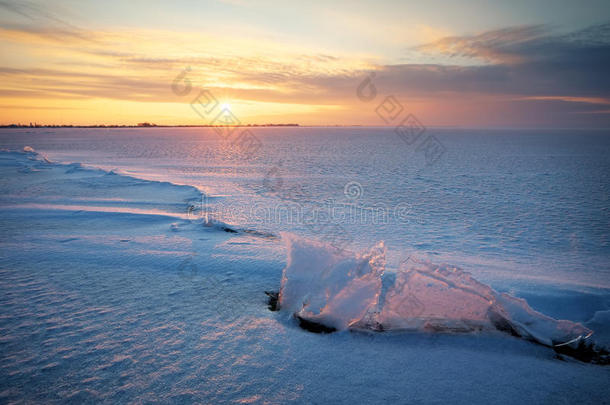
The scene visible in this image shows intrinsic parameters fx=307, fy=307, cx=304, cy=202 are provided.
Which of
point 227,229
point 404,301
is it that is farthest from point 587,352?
point 227,229

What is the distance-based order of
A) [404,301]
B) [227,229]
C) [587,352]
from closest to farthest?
[587,352] → [404,301] → [227,229]

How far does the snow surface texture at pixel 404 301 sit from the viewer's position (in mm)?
3572

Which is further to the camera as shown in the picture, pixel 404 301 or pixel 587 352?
pixel 404 301

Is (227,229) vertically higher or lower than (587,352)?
lower

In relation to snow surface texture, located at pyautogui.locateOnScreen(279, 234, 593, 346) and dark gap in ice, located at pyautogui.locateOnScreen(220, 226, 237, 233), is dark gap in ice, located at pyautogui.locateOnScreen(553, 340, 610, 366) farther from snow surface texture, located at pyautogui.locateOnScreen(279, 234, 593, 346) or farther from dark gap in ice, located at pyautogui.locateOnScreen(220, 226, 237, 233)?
dark gap in ice, located at pyautogui.locateOnScreen(220, 226, 237, 233)

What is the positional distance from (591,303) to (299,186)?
37.5ft

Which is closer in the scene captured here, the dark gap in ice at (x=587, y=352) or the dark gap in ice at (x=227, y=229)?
the dark gap in ice at (x=587, y=352)

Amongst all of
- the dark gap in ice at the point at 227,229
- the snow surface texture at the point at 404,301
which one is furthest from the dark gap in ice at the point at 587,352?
the dark gap in ice at the point at 227,229

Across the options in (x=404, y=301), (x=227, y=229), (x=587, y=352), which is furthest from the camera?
(x=227, y=229)

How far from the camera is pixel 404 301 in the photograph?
3979 millimetres

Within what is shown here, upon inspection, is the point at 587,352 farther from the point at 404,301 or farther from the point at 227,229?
the point at 227,229

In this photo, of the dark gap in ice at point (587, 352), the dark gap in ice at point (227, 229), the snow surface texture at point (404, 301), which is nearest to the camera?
the dark gap in ice at point (587, 352)

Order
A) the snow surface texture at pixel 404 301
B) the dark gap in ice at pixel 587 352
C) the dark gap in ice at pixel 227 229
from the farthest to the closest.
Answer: the dark gap in ice at pixel 227 229
the snow surface texture at pixel 404 301
the dark gap in ice at pixel 587 352

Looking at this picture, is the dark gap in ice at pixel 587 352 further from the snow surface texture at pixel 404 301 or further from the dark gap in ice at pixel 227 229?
the dark gap in ice at pixel 227 229
